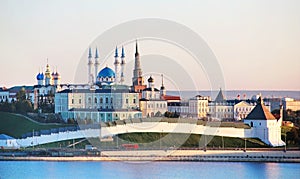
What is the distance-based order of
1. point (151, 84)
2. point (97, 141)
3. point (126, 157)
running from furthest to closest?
1. point (151, 84)
2. point (97, 141)
3. point (126, 157)

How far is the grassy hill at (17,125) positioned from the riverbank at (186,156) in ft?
A: 18.7

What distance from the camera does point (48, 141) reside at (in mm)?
28531

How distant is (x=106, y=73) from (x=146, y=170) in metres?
17.0

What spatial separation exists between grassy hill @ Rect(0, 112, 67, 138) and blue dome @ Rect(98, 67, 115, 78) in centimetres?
532

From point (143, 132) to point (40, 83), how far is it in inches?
532

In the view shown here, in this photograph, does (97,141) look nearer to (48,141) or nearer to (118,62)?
(48,141)

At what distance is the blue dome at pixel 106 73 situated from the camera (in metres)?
39.2

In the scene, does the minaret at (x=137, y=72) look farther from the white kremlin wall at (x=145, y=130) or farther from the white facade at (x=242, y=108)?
the white kremlin wall at (x=145, y=130)

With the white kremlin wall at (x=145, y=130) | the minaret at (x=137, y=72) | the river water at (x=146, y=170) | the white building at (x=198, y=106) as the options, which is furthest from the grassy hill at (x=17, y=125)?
the white building at (x=198, y=106)

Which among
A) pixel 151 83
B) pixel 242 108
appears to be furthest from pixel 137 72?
pixel 242 108

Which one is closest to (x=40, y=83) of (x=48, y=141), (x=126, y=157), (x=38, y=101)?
(x=38, y=101)

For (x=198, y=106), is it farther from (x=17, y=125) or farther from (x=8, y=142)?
(x=8, y=142)

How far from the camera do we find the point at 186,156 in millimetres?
25844

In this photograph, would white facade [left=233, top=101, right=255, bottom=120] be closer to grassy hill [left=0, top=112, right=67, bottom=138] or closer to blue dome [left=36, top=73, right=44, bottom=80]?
blue dome [left=36, top=73, right=44, bottom=80]
